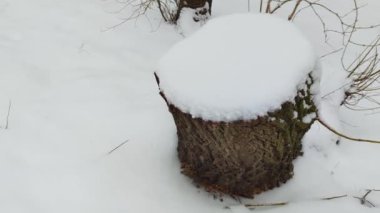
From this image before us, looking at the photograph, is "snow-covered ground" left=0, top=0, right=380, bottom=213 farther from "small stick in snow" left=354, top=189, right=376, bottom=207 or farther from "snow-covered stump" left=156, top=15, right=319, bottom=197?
"snow-covered stump" left=156, top=15, right=319, bottom=197

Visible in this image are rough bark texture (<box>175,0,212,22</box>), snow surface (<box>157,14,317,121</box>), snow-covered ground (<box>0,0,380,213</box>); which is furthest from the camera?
rough bark texture (<box>175,0,212,22</box>)

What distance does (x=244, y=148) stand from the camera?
1932 mm

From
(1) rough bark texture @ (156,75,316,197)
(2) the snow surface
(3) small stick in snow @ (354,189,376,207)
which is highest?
(2) the snow surface

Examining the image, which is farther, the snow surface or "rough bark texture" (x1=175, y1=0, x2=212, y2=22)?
"rough bark texture" (x1=175, y1=0, x2=212, y2=22)

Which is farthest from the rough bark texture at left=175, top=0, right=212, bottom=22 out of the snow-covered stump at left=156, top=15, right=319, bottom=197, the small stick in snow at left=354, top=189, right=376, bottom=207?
the small stick in snow at left=354, top=189, right=376, bottom=207

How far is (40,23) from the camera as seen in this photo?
3291 mm

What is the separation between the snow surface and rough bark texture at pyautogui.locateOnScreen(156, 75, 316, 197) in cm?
6

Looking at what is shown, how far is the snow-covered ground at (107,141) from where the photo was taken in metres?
2.06

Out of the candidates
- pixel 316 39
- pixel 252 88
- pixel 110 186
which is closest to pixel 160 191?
pixel 110 186

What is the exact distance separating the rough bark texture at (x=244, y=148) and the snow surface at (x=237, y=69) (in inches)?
2.4

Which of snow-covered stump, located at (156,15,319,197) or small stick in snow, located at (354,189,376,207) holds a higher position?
snow-covered stump, located at (156,15,319,197)

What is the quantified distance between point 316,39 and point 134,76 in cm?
155

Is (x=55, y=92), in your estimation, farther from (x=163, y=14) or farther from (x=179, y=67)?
(x=163, y=14)

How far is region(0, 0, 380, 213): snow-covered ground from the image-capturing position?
2.06 meters
